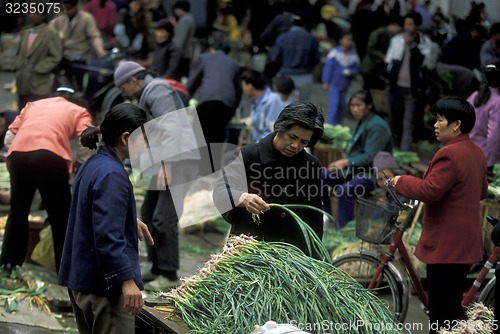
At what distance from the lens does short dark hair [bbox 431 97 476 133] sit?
595 cm

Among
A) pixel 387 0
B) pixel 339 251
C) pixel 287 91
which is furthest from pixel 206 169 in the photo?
pixel 387 0

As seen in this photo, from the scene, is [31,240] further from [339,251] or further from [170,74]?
[170,74]

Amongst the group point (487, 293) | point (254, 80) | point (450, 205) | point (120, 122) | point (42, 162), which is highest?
point (120, 122)

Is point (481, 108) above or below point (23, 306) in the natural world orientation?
above

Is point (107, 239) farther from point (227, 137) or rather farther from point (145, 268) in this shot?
point (227, 137)

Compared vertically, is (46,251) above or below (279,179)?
below

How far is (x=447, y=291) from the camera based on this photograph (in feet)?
20.1

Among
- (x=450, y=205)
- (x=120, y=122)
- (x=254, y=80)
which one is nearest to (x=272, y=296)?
(x=120, y=122)

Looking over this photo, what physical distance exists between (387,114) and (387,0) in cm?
594

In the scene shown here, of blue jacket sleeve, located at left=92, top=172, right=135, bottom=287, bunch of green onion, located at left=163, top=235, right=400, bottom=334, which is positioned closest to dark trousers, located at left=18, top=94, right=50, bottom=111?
bunch of green onion, located at left=163, top=235, right=400, bottom=334

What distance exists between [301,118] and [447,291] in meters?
1.73

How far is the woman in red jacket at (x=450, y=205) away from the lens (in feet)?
19.6

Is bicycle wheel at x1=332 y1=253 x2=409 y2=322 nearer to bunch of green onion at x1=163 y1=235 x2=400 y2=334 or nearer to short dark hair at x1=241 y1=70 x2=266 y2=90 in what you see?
bunch of green onion at x1=163 y1=235 x2=400 y2=334

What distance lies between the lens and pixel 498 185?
8312 mm
